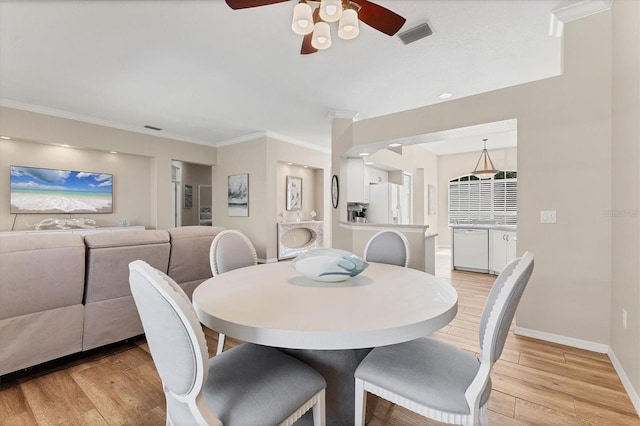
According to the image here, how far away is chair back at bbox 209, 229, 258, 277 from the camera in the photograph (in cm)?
207

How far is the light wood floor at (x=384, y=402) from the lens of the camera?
1557mm

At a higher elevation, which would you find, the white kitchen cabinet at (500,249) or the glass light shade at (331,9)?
the glass light shade at (331,9)

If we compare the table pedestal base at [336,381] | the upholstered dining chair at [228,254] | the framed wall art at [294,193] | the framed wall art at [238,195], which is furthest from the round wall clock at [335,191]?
the table pedestal base at [336,381]

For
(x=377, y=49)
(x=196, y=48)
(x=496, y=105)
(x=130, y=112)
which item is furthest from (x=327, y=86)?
(x=130, y=112)

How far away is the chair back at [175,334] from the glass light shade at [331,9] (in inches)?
59.2

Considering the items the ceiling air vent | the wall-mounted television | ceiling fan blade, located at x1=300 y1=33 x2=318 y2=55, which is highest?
the ceiling air vent

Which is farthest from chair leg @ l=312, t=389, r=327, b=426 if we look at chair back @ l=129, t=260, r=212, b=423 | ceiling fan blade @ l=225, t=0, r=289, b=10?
ceiling fan blade @ l=225, t=0, r=289, b=10

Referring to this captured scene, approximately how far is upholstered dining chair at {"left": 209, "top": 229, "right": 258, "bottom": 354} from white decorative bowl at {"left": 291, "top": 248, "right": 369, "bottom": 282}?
813 millimetres

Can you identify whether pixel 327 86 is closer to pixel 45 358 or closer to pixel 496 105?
pixel 496 105

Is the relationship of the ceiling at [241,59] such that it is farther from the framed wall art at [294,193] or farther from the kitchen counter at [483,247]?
the kitchen counter at [483,247]

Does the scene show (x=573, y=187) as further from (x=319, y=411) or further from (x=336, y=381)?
(x=319, y=411)

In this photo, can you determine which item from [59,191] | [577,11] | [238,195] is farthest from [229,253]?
[59,191]

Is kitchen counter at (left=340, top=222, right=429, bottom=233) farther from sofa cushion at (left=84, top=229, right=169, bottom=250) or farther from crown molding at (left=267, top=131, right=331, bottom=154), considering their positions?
sofa cushion at (left=84, top=229, right=169, bottom=250)

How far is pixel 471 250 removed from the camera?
5.19m
